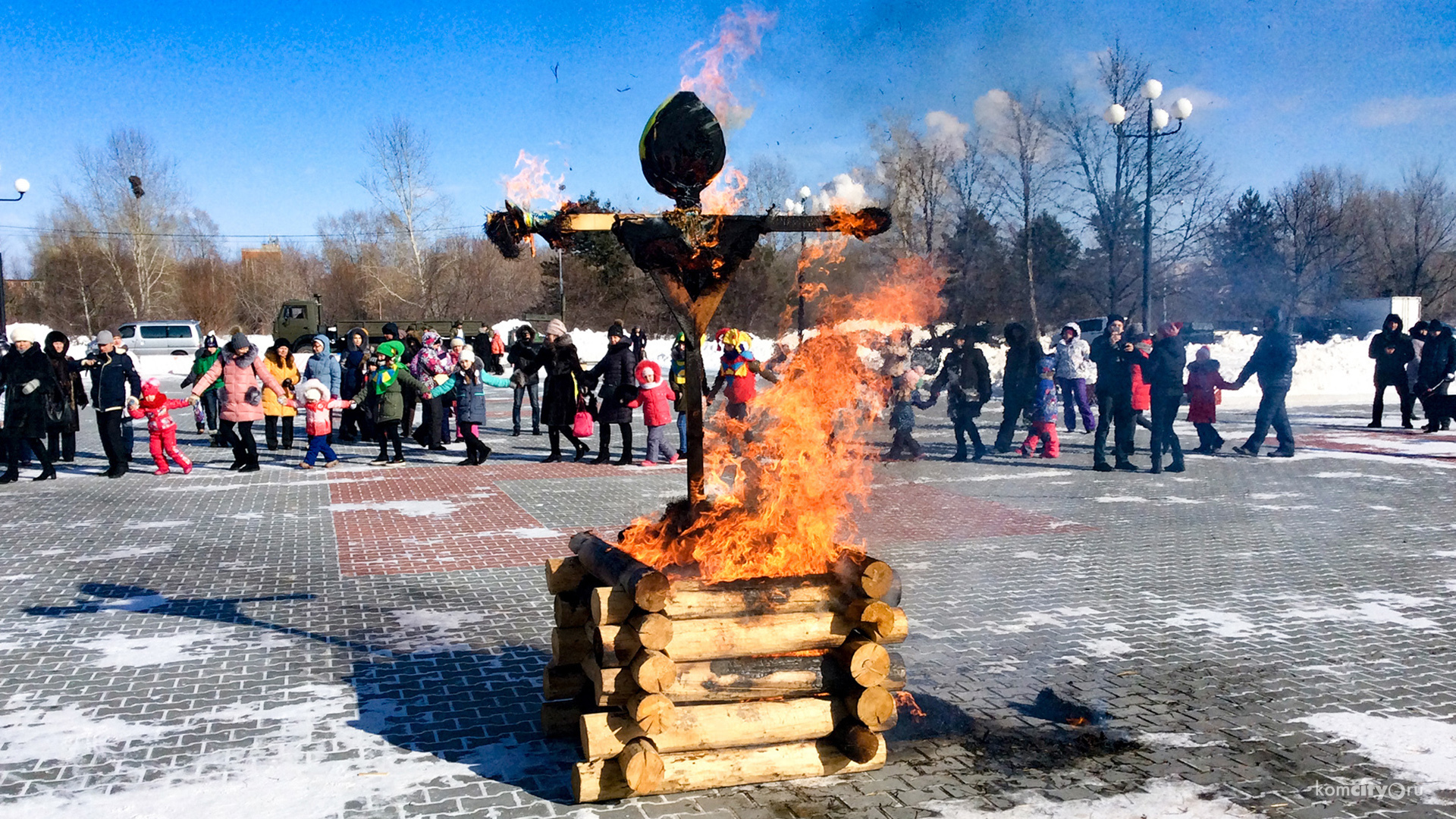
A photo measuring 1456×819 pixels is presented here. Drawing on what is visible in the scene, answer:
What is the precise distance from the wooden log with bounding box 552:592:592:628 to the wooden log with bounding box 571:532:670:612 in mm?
188

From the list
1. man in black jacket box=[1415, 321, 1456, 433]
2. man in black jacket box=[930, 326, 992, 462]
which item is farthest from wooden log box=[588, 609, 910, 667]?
man in black jacket box=[1415, 321, 1456, 433]

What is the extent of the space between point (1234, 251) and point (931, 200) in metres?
43.1

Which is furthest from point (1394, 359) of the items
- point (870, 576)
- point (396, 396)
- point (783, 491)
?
point (870, 576)

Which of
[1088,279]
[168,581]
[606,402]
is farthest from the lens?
[1088,279]

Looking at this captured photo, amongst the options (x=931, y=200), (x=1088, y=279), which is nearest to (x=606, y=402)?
(x=931, y=200)

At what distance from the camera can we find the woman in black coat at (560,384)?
13.5m

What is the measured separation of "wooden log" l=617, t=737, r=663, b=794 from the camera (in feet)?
12.0

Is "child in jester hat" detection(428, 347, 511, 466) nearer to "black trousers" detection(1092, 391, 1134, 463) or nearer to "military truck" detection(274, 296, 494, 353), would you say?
"black trousers" detection(1092, 391, 1134, 463)

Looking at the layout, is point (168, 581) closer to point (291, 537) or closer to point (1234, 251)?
point (291, 537)

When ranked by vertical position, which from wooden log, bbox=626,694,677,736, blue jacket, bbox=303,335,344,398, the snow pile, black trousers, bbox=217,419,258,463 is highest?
blue jacket, bbox=303,335,344,398

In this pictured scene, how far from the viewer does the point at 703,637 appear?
12.5 ft

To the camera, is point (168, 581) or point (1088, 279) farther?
point (1088, 279)

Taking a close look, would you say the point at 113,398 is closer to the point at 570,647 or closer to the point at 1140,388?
the point at 570,647

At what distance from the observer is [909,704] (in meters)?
4.69
